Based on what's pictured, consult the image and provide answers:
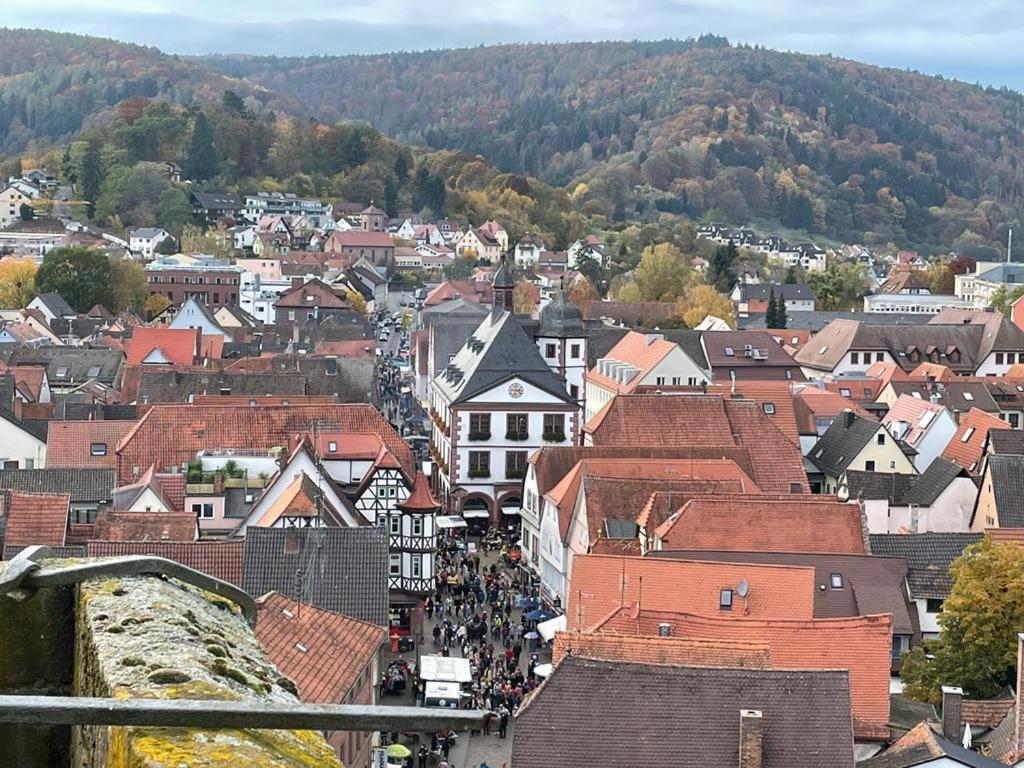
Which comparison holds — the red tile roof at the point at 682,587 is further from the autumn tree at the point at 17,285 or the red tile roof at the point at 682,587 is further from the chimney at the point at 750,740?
the autumn tree at the point at 17,285

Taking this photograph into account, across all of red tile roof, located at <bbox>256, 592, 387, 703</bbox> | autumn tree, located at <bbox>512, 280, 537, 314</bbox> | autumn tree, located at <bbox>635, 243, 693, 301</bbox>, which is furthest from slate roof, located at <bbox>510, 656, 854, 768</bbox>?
autumn tree, located at <bbox>635, 243, 693, 301</bbox>

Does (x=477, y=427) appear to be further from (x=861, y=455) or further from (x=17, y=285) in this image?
(x=17, y=285)

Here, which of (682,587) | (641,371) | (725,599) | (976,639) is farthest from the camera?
(641,371)

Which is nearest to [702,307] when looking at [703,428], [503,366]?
[503,366]

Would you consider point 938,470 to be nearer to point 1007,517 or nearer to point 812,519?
point 1007,517

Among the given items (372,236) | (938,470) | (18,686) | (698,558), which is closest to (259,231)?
(372,236)
